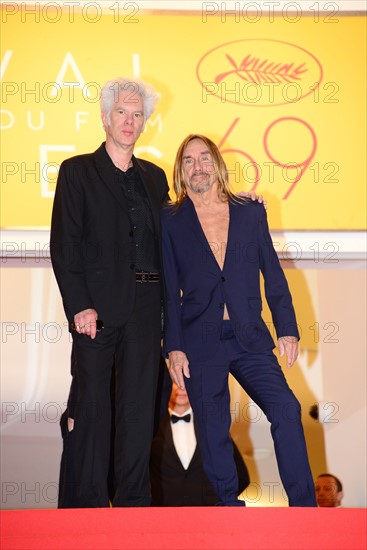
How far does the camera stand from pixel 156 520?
2.27 metres

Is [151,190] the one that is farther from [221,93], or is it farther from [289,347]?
[221,93]

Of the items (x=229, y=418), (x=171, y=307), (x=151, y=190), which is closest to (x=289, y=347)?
(x=229, y=418)

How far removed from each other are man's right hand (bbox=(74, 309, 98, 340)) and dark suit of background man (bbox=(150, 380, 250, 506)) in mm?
2112

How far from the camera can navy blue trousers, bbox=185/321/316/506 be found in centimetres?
315

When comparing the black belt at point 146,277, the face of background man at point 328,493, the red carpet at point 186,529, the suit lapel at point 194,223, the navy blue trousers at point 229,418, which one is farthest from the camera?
the face of background man at point 328,493

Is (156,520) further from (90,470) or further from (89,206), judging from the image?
(89,206)

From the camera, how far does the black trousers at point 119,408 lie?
3.18 m

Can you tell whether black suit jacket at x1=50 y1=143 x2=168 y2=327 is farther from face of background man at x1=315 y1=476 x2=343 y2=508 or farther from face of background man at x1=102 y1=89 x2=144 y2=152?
face of background man at x1=315 y1=476 x2=343 y2=508

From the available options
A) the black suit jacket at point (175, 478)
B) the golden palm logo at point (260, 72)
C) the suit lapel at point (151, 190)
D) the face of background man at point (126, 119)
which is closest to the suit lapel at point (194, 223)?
the suit lapel at point (151, 190)

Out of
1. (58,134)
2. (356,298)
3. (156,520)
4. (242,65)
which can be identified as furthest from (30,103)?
(156,520)

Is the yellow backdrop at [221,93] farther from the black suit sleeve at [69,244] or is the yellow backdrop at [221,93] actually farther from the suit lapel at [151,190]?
the black suit sleeve at [69,244]

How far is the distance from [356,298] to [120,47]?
7.61 ft

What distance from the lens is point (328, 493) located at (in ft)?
18.1

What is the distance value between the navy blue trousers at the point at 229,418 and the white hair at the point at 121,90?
1.04 meters
